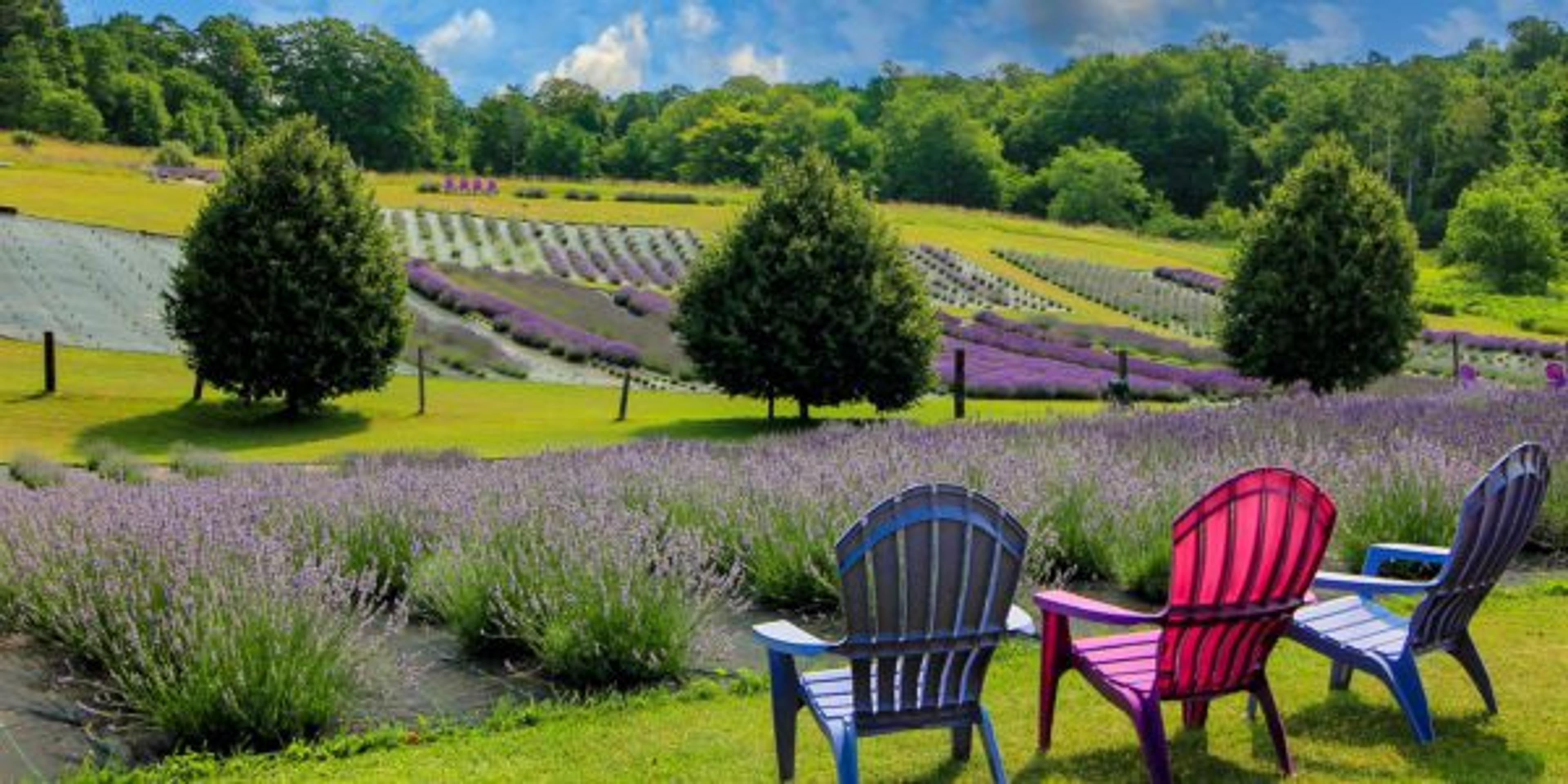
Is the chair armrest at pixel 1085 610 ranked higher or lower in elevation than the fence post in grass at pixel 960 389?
higher

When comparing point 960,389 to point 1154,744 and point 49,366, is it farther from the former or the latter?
point 1154,744

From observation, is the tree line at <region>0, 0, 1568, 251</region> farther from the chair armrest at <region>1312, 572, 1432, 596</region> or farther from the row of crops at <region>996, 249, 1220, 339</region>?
the chair armrest at <region>1312, 572, 1432, 596</region>

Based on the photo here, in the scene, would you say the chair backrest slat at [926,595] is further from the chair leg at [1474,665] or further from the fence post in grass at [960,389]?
the fence post in grass at [960,389]

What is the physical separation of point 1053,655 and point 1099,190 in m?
119

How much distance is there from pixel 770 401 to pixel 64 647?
20.2 metres

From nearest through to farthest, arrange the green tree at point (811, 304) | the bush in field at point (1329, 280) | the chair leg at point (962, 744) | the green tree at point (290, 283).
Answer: the chair leg at point (962, 744) → the green tree at point (811, 304) → the green tree at point (290, 283) → the bush in field at point (1329, 280)

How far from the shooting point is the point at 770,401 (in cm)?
2716

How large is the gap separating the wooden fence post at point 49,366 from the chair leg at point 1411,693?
27438 millimetres

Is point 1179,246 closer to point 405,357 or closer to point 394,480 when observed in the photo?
point 405,357

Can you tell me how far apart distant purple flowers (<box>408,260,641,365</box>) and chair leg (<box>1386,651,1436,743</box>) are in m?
32.3

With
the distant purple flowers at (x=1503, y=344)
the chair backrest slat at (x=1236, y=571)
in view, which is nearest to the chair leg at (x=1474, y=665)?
the chair backrest slat at (x=1236, y=571)

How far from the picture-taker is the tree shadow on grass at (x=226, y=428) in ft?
81.0

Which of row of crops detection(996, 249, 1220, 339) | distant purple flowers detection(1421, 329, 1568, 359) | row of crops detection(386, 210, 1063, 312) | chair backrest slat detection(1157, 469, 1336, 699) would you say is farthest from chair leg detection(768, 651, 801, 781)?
distant purple flowers detection(1421, 329, 1568, 359)

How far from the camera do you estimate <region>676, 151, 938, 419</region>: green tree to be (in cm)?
2553
